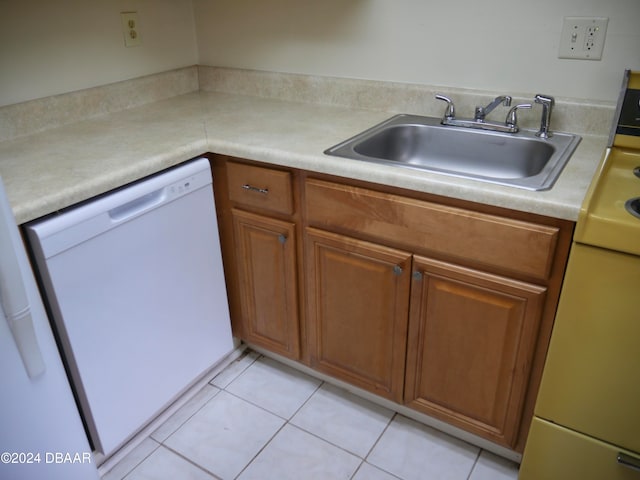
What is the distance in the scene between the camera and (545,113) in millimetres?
1519

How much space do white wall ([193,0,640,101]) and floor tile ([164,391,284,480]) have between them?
126 cm

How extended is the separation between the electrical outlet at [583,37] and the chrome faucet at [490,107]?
197mm

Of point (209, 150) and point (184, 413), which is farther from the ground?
point (209, 150)

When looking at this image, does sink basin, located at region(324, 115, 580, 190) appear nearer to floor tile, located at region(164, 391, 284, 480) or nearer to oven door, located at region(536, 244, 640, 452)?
oven door, located at region(536, 244, 640, 452)

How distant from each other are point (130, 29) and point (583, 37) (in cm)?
155

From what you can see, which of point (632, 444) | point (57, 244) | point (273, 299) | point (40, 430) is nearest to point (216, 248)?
point (273, 299)

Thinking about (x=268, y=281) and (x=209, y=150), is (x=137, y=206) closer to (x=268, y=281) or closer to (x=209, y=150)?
(x=209, y=150)

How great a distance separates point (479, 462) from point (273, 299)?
820 mm

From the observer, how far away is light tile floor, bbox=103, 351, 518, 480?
155 cm

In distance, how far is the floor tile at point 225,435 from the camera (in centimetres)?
160

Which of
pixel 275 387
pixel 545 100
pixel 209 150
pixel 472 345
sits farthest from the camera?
pixel 275 387

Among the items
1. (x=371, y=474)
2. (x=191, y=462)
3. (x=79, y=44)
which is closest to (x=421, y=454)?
(x=371, y=474)

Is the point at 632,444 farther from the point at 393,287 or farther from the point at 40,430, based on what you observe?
the point at 40,430

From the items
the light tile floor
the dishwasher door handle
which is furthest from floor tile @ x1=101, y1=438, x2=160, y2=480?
the dishwasher door handle
